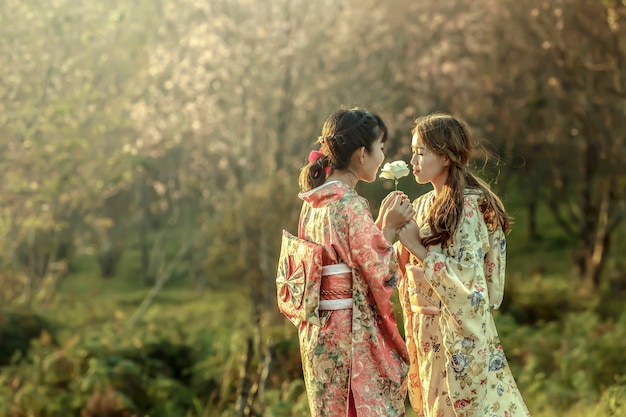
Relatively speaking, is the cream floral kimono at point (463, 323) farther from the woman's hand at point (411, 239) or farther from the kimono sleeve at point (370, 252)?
the kimono sleeve at point (370, 252)

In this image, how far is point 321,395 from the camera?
423 centimetres

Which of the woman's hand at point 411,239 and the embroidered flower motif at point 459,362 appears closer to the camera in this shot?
the embroidered flower motif at point 459,362

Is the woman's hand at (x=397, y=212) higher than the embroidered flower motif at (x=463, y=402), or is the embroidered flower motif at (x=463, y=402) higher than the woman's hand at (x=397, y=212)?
the woman's hand at (x=397, y=212)

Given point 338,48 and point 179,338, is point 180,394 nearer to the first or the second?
point 179,338

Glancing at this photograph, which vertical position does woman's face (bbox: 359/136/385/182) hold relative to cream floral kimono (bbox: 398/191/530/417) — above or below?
above

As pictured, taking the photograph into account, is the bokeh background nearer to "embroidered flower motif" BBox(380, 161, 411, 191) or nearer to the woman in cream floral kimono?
the woman in cream floral kimono

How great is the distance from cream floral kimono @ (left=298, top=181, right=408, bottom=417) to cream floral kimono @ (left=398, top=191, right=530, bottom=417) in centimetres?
18

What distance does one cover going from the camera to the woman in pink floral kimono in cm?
414

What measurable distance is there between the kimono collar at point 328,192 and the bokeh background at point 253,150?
224 centimetres

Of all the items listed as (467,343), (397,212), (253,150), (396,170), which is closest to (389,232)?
(397,212)

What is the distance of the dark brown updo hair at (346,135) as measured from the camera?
4.19 m

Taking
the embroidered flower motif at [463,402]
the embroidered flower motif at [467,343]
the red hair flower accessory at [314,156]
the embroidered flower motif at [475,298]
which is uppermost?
the red hair flower accessory at [314,156]

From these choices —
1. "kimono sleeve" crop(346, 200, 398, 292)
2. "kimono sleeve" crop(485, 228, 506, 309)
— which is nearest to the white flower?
"kimono sleeve" crop(346, 200, 398, 292)

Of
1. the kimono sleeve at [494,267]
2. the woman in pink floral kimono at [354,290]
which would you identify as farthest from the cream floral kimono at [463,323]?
the woman in pink floral kimono at [354,290]
